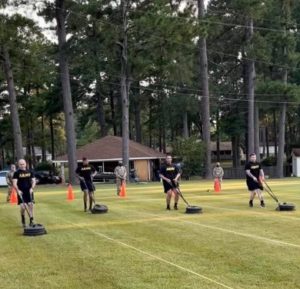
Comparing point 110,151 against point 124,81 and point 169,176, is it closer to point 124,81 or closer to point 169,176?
point 124,81

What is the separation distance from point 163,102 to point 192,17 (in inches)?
1004

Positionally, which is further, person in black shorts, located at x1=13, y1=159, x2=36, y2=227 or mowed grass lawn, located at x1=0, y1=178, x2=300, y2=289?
person in black shorts, located at x1=13, y1=159, x2=36, y2=227

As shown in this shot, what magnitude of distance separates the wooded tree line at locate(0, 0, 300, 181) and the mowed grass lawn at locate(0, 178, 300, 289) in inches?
1124

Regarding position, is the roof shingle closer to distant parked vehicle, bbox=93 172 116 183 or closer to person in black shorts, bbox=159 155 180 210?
distant parked vehicle, bbox=93 172 116 183

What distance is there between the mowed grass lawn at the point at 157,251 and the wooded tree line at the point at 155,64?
28552 mm

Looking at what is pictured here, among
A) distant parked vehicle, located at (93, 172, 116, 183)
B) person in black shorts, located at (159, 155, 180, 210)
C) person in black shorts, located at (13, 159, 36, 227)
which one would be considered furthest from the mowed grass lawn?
distant parked vehicle, located at (93, 172, 116, 183)

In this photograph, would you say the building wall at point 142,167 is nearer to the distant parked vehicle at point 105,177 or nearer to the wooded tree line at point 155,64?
the distant parked vehicle at point 105,177

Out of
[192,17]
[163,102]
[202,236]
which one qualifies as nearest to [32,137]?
[163,102]

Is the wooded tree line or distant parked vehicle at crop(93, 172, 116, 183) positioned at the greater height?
the wooded tree line

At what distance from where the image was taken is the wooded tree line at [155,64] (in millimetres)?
45594

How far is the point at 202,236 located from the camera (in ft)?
43.1

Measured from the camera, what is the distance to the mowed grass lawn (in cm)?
894

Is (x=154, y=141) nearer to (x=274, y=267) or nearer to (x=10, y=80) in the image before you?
(x=10, y=80)

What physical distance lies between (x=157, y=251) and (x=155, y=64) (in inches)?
1565
